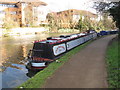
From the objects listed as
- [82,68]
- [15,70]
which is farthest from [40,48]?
[82,68]

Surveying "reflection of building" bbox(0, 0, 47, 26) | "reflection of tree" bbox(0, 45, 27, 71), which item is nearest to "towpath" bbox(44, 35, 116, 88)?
"reflection of tree" bbox(0, 45, 27, 71)

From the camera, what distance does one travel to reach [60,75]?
7.29m

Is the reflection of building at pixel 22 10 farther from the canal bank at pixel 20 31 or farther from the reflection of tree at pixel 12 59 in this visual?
the reflection of tree at pixel 12 59

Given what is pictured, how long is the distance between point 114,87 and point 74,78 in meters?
1.73

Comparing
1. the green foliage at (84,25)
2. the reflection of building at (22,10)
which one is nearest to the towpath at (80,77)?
the green foliage at (84,25)

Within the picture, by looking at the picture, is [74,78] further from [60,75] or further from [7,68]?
[7,68]

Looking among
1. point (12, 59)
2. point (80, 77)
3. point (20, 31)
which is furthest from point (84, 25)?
point (80, 77)

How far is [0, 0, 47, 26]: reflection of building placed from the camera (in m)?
58.6

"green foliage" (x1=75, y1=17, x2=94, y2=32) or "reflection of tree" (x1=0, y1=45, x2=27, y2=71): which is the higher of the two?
"green foliage" (x1=75, y1=17, x2=94, y2=32)

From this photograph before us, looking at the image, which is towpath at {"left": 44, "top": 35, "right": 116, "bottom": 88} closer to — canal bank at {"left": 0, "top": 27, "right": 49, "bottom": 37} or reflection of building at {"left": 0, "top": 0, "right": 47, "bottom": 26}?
canal bank at {"left": 0, "top": 27, "right": 49, "bottom": 37}

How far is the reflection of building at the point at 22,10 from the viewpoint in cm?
5864

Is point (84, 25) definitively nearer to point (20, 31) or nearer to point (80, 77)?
point (20, 31)

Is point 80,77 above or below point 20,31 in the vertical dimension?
below

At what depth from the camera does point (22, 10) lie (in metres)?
61.7
